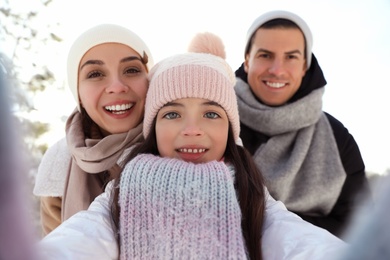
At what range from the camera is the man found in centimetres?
163

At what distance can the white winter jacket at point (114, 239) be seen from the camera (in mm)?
675

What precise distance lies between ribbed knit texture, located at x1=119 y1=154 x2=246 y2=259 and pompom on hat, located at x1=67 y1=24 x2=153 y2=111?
0.52 meters

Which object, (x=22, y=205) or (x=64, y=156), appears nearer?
(x=22, y=205)

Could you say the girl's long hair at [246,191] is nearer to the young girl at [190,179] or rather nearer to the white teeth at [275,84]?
the young girl at [190,179]

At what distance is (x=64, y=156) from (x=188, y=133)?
64 centimetres

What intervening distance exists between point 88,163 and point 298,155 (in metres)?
0.78

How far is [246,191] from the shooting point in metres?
0.97

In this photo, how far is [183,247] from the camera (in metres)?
0.86

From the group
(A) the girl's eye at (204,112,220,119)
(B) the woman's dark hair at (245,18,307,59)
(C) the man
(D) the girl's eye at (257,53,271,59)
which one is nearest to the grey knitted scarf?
(C) the man

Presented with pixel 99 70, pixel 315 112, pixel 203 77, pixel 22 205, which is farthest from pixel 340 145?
pixel 22 205

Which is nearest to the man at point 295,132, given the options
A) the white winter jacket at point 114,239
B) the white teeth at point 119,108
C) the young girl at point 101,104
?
the young girl at point 101,104

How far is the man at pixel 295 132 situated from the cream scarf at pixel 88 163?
1.89ft

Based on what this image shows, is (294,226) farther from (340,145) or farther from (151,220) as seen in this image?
(340,145)

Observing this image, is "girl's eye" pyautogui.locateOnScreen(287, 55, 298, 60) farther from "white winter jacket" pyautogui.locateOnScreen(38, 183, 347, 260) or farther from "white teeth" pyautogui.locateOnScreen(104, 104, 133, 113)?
"white winter jacket" pyautogui.locateOnScreen(38, 183, 347, 260)
